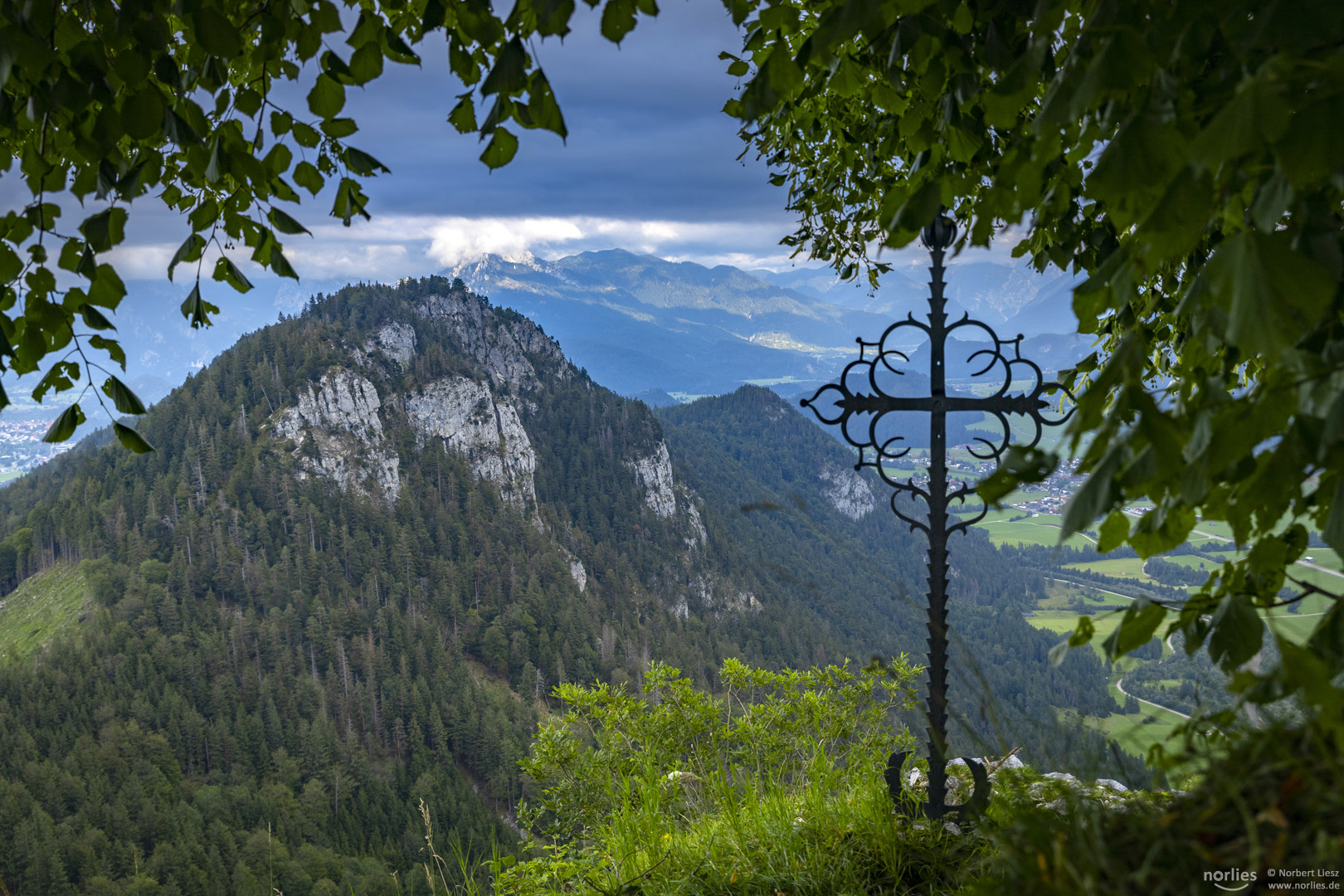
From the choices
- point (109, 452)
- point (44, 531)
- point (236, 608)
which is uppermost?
point (109, 452)

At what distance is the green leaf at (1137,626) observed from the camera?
3.76 feet

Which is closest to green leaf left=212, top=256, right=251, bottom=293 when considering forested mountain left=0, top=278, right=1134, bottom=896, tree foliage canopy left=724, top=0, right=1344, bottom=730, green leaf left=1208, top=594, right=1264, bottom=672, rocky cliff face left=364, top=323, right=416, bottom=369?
tree foliage canopy left=724, top=0, right=1344, bottom=730

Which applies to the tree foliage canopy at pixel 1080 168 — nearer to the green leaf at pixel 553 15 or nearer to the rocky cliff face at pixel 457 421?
the green leaf at pixel 553 15

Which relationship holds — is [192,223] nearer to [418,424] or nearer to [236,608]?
[236,608]

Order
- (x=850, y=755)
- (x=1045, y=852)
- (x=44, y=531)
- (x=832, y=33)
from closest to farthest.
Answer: (x=1045, y=852), (x=832, y=33), (x=850, y=755), (x=44, y=531)

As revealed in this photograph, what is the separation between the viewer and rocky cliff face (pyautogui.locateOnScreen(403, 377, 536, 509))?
4242 inches

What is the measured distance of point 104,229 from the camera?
5.35 ft

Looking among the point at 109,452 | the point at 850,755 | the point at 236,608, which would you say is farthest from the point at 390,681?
the point at 850,755

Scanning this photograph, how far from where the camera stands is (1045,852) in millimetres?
935

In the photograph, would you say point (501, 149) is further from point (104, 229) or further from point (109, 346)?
point (109, 346)

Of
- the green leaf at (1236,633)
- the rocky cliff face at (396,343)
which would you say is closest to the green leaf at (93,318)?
the green leaf at (1236,633)

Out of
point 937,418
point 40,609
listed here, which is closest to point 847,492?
point 40,609

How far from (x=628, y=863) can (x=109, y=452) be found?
11338 centimetres

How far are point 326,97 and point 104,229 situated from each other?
0.57 metres
